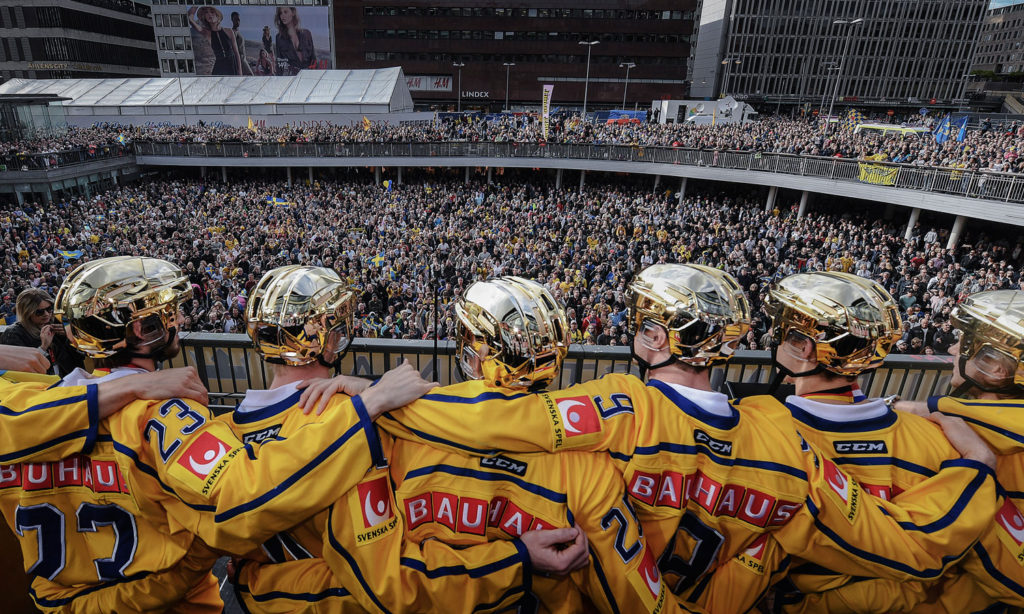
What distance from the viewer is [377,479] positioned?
1.99 metres

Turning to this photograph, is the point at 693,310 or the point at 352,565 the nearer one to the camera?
the point at 352,565

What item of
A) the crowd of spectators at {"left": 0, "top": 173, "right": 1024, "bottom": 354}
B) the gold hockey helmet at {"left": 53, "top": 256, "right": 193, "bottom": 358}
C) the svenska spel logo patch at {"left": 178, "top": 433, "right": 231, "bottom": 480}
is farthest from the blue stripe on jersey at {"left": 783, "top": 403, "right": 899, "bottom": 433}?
the crowd of spectators at {"left": 0, "top": 173, "right": 1024, "bottom": 354}

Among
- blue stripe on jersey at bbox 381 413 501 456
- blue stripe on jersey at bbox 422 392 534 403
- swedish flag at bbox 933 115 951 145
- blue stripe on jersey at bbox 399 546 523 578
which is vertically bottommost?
blue stripe on jersey at bbox 399 546 523 578

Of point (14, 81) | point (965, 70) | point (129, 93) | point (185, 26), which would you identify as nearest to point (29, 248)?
point (129, 93)

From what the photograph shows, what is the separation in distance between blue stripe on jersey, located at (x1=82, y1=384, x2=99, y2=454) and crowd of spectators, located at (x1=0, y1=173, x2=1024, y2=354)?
22.4 ft

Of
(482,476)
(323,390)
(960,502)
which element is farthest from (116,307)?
(960,502)

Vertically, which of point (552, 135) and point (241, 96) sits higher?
point (241, 96)

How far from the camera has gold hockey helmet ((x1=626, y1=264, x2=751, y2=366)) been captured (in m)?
2.33

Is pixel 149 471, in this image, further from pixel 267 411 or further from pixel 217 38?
pixel 217 38

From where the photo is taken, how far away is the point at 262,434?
217 centimetres

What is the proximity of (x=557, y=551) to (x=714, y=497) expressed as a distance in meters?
0.66

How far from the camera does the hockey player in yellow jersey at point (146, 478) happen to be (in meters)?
1.87

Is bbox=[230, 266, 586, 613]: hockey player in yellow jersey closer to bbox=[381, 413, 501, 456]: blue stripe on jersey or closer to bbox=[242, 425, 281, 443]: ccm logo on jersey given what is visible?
bbox=[242, 425, 281, 443]: ccm logo on jersey

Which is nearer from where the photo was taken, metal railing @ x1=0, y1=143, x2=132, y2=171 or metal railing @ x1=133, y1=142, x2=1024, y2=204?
metal railing @ x1=133, y1=142, x2=1024, y2=204
